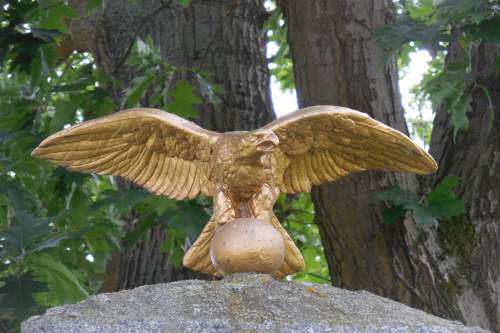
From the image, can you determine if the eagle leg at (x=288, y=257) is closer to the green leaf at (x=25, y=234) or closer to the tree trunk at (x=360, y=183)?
the green leaf at (x=25, y=234)

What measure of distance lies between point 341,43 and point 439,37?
0.52 meters

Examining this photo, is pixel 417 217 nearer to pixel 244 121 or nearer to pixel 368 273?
pixel 368 273

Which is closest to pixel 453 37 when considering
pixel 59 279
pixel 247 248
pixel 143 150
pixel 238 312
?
pixel 143 150

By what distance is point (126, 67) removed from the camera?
4.94 meters

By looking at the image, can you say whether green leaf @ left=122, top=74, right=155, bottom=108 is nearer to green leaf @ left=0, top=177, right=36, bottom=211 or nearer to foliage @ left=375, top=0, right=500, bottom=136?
green leaf @ left=0, top=177, right=36, bottom=211

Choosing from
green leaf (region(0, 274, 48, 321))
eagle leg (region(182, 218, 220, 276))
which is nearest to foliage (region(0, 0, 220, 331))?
green leaf (region(0, 274, 48, 321))

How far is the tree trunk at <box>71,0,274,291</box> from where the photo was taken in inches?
184

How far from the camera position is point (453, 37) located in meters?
3.63

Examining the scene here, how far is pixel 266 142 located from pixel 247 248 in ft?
0.99

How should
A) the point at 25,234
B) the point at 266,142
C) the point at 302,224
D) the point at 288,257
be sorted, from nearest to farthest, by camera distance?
the point at 266,142 < the point at 288,257 < the point at 25,234 < the point at 302,224

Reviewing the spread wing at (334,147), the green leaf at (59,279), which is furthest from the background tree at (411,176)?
the green leaf at (59,279)

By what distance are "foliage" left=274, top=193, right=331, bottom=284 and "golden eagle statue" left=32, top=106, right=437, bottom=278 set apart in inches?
61.7

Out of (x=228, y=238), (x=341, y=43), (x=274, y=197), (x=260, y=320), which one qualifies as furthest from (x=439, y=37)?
(x=260, y=320)

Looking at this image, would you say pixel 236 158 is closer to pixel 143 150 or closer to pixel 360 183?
pixel 143 150
